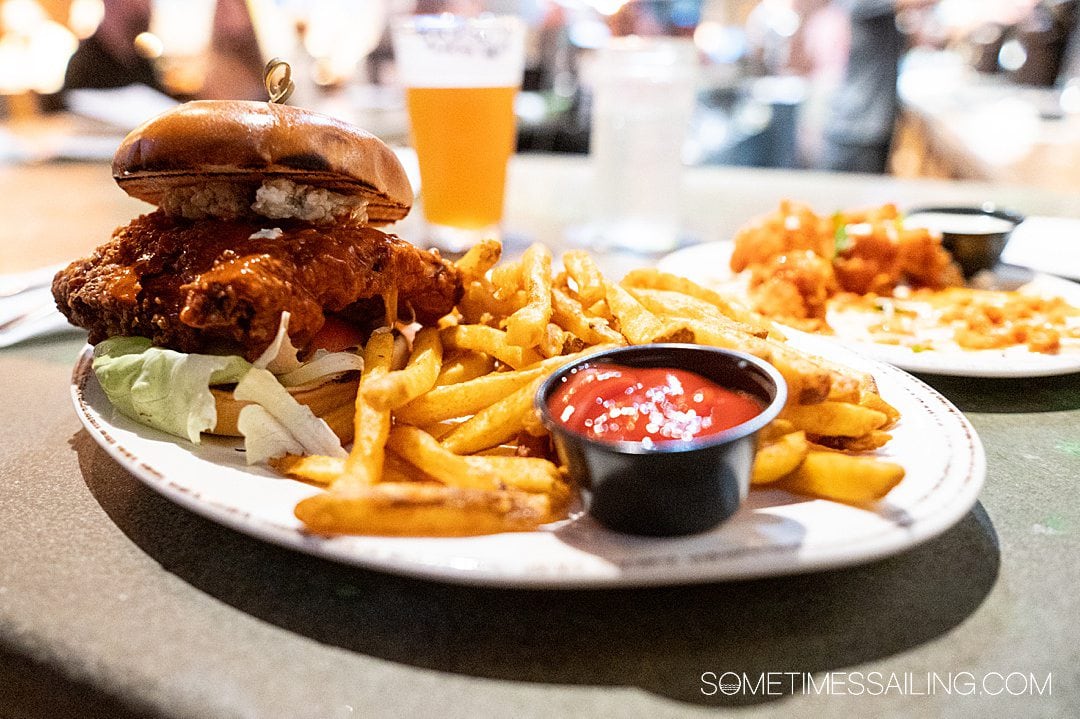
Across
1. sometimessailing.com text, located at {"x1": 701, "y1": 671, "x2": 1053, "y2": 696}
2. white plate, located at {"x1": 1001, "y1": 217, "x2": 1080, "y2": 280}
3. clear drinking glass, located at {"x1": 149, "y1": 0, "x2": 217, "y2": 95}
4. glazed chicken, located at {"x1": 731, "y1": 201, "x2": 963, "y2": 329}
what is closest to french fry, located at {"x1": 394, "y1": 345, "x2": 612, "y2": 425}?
sometimessailing.com text, located at {"x1": 701, "y1": 671, "x2": 1053, "y2": 696}

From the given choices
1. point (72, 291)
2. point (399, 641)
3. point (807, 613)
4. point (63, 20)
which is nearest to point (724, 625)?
point (807, 613)

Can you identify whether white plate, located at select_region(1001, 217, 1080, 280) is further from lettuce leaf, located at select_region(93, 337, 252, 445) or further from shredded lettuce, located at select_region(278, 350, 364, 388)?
lettuce leaf, located at select_region(93, 337, 252, 445)

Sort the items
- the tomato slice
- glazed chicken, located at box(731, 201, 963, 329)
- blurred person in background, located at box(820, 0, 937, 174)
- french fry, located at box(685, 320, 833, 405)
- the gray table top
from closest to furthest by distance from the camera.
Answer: the gray table top < french fry, located at box(685, 320, 833, 405) < the tomato slice < glazed chicken, located at box(731, 201, 963, 329) < blurred person in background, located at box(820, 0, 937, 174)

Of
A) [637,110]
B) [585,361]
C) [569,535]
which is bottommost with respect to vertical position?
[569,535]

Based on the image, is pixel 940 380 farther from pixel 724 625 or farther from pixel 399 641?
pixel 399 641

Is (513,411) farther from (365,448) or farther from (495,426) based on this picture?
(365,448)

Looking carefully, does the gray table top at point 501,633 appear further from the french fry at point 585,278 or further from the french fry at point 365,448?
the french fry at point 585,278
